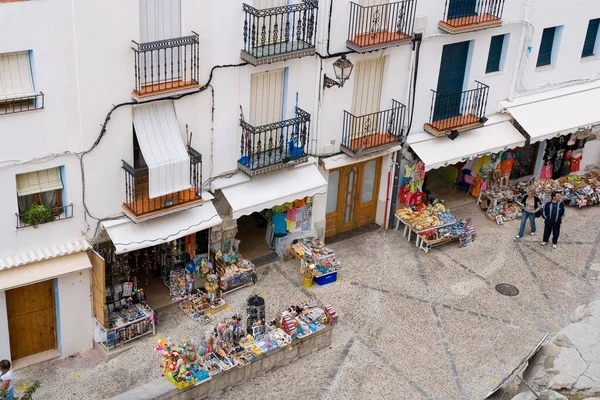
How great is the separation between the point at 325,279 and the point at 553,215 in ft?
22.7

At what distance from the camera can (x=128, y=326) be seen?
63.6 feet

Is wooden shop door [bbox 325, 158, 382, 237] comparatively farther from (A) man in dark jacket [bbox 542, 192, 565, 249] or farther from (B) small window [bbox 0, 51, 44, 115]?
(B) small window [bbox 0, 51, 44, 115]

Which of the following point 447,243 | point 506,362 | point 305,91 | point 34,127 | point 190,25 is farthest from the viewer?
point 447,243

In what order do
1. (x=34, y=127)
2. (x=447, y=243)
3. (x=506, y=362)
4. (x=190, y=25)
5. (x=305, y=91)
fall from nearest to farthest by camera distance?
1. (x=34, y=127)
2. (x=190, y=25)
3. (x=506, y=362)
4. (x=305, y=91)
5. (x=447, y=243)

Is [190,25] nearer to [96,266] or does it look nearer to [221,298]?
[96,266]

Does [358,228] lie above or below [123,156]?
below

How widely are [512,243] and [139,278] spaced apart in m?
10.5

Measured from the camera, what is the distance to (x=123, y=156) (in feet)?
60.4

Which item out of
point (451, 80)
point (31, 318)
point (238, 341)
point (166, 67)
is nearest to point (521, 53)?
point (451, 80)

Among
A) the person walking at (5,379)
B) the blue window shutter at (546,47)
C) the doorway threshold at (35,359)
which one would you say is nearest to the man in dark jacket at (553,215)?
the blue window shutter at (546,47)

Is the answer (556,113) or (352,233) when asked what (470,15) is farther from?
(352,233)

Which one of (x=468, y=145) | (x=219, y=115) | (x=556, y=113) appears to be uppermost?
(x=219, y=115)

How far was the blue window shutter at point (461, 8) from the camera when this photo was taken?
22750mm

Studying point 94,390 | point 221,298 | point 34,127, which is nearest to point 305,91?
point 221,298
